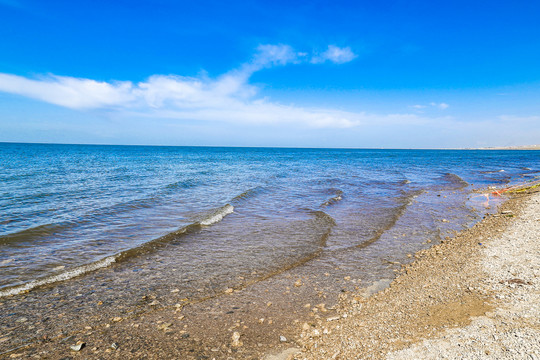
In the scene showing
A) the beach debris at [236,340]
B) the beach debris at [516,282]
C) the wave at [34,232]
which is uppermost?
the beach debris at [516,282]

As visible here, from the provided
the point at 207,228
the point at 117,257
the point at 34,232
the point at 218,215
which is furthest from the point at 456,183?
the point at 34,232

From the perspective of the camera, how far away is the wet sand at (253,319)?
5184 millimetres

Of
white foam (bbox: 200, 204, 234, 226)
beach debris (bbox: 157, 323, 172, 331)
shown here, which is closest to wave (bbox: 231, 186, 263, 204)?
white foam (bbox: 200, 204, 234, 226)

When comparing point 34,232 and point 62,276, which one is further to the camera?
point 34,232

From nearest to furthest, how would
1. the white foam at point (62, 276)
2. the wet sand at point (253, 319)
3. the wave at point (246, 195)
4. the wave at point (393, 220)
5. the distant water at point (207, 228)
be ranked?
the wet sand at point (253, 319) < the white foam at point (62, 276) < the distant water at point (207, 228) < the wave at point (393, 220) < the wave at point (246, 195)

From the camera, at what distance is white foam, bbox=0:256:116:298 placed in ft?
24.3

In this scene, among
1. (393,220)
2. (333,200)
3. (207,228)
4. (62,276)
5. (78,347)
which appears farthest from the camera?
(333,200)

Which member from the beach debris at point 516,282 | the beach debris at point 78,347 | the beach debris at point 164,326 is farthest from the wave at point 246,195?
the beach debris at point 516,282

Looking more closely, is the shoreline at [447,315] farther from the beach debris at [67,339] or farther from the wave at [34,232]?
the wave at [34,232]

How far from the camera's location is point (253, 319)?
625 cm

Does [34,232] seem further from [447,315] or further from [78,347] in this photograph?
[447,315]

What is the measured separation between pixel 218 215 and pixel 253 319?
998 centimetres

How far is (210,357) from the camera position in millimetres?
5070

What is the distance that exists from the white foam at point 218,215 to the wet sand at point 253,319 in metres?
6.53
